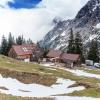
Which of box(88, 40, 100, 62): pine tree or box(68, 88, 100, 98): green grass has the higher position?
box(88, 40, 100, 62): pine tree

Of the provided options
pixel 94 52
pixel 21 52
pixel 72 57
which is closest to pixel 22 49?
pixel 21 52

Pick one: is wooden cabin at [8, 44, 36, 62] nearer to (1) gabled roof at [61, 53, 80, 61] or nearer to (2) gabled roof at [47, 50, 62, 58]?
(2) gabled roof at [47, 50, 62, 58]

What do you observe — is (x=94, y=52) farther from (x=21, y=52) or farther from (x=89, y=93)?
(x=89, y=93)

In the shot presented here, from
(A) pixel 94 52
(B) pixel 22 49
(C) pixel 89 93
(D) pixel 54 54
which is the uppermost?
(B) pixel 22 49

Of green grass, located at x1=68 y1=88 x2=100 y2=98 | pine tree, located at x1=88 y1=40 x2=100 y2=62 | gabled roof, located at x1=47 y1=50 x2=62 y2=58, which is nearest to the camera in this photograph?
green grass, located at x1=68 y1=88 x2=100 y2=98

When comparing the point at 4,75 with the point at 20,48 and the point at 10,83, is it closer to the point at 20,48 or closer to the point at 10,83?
the point at 10,83

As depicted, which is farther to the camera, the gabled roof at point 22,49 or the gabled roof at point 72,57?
the gabled roof at point 22,49

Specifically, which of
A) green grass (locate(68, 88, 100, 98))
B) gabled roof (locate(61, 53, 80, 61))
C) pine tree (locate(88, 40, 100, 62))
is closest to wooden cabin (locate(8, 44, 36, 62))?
gabled roof (locate(61, 53, 80, 61))

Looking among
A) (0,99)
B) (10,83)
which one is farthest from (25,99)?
(10,83)

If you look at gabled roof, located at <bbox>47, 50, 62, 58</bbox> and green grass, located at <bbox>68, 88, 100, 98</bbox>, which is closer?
green grass, located at <bbox>68, 88, 100, 98</bbox>

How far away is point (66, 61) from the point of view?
171000 millimetres

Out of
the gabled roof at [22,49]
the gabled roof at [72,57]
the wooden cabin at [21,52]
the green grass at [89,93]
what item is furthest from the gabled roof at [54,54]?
the green grass at [89,93]

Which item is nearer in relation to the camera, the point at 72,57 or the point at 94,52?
the point at 72,57

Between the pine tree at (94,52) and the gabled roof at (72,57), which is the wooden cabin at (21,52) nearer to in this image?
the gabled roof at (72,57)
